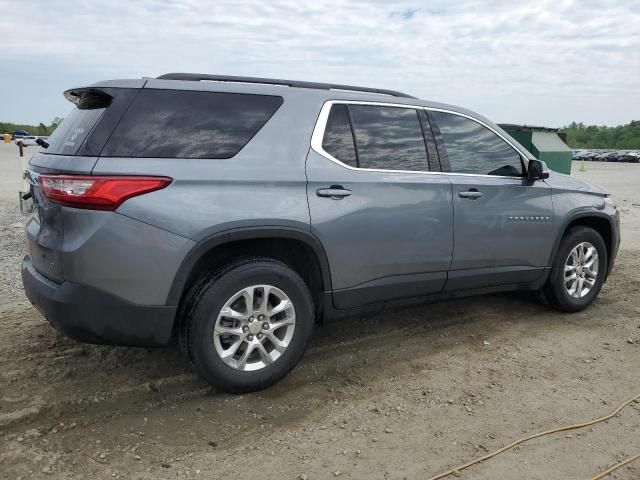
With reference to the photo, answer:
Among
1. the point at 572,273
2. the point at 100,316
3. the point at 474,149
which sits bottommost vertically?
the point at 572,273

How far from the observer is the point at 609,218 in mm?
4922

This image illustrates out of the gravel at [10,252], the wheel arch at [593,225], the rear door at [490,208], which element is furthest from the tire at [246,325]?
the wheel arch at [593,225]

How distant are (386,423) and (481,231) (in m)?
1.76

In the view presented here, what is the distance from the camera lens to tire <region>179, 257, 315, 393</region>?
9.84 feet

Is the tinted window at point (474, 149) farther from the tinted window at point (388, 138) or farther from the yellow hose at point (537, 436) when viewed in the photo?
the yellow hose at point (537, 436)

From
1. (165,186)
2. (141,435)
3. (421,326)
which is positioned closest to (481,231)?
(421,326)

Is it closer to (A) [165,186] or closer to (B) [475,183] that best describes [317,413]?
(A) [165,186]

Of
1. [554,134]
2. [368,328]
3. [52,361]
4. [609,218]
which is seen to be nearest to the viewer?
[52,361]

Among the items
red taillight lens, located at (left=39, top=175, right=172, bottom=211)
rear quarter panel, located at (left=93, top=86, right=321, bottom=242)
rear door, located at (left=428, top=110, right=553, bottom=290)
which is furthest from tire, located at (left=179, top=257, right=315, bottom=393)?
rear door, located at (left=428, top=110, right=553, bottom=290)

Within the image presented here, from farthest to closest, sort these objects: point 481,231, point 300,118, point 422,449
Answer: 1. point 481,231
2. point 300,118
3. point 422,449

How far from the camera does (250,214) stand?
3043mm

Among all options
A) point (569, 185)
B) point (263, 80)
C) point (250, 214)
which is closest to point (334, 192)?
point (250, 214)

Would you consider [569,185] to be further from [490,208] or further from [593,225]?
[490,208]

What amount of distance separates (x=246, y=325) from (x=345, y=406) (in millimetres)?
740
